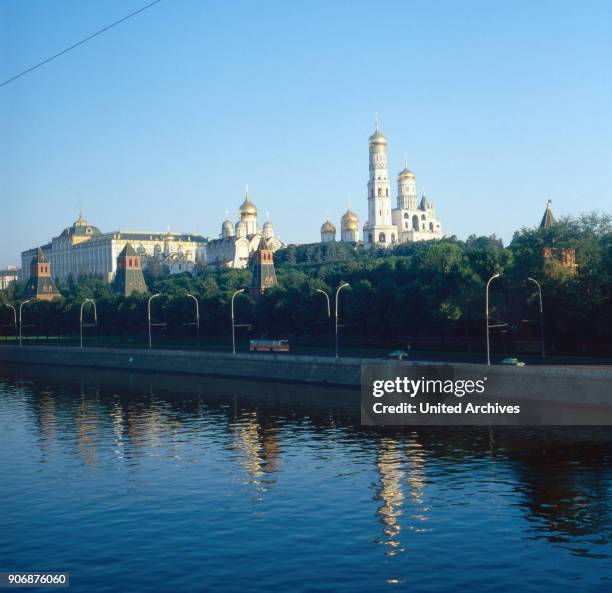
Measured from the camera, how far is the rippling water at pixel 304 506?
26344 mm

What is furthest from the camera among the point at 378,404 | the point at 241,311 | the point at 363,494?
the point at 241,311

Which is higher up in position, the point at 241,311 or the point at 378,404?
the point at 241,311

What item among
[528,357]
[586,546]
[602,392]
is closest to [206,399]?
[528,357]

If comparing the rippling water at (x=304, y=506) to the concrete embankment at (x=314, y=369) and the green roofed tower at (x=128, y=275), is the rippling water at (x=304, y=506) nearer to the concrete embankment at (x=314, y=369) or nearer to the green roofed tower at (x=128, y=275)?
the concrete embankment at (x=314, y=369)

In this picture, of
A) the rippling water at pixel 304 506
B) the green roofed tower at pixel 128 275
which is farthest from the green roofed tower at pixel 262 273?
the rippling water at pixel 304 506

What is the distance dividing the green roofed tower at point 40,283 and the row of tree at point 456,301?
45158 mm

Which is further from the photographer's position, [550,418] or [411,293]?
[411,293]

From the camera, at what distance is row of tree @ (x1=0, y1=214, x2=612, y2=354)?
70625 mm

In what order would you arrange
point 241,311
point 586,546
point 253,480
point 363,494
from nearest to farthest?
point 586,546 < point 363,494 < point 253,480 < point 241,311

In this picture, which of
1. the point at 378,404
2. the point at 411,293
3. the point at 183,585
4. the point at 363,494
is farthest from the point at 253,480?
the point at 411,293

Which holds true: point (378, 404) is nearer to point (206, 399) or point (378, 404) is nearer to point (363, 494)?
point (206, 399)

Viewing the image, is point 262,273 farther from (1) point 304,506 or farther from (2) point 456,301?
(1) point 304,506

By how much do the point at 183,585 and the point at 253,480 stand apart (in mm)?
12842

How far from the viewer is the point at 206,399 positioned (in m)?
68.8
